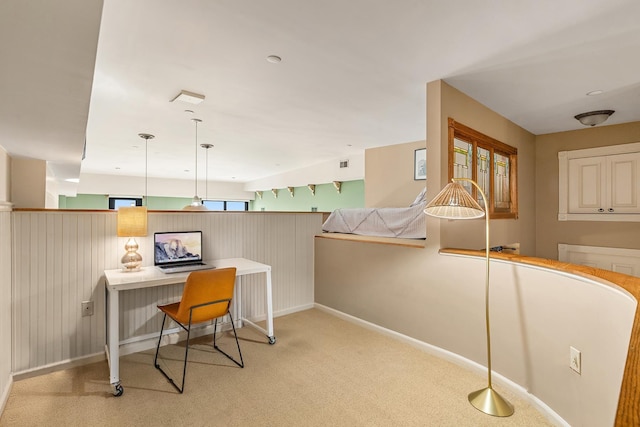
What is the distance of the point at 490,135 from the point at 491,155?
0.21m

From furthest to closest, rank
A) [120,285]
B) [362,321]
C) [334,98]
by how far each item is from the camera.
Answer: [362,321], [334,98], [120,285]

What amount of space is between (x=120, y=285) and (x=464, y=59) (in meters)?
2.81

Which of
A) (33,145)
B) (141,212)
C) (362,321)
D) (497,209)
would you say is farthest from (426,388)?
(33,145)

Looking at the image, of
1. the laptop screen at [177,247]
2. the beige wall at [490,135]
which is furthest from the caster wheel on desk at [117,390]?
the beige wall at [490,135]

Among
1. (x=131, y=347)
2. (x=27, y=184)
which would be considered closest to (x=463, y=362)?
(x=131, y=347)

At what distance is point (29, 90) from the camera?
1.51m

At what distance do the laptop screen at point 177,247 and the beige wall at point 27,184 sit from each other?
145cm

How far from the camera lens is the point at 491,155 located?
327 centimetres

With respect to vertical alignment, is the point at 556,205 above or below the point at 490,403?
above

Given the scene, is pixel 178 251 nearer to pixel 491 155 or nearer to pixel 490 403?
pixel 490 403

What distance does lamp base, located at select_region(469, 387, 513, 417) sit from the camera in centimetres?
191

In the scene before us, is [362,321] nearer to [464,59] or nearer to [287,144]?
[464,59]

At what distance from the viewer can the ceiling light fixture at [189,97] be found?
9.43 feet

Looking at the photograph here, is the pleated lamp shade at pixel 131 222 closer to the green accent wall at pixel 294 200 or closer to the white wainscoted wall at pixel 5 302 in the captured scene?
the white wainscoted wall at pixel 5 302
